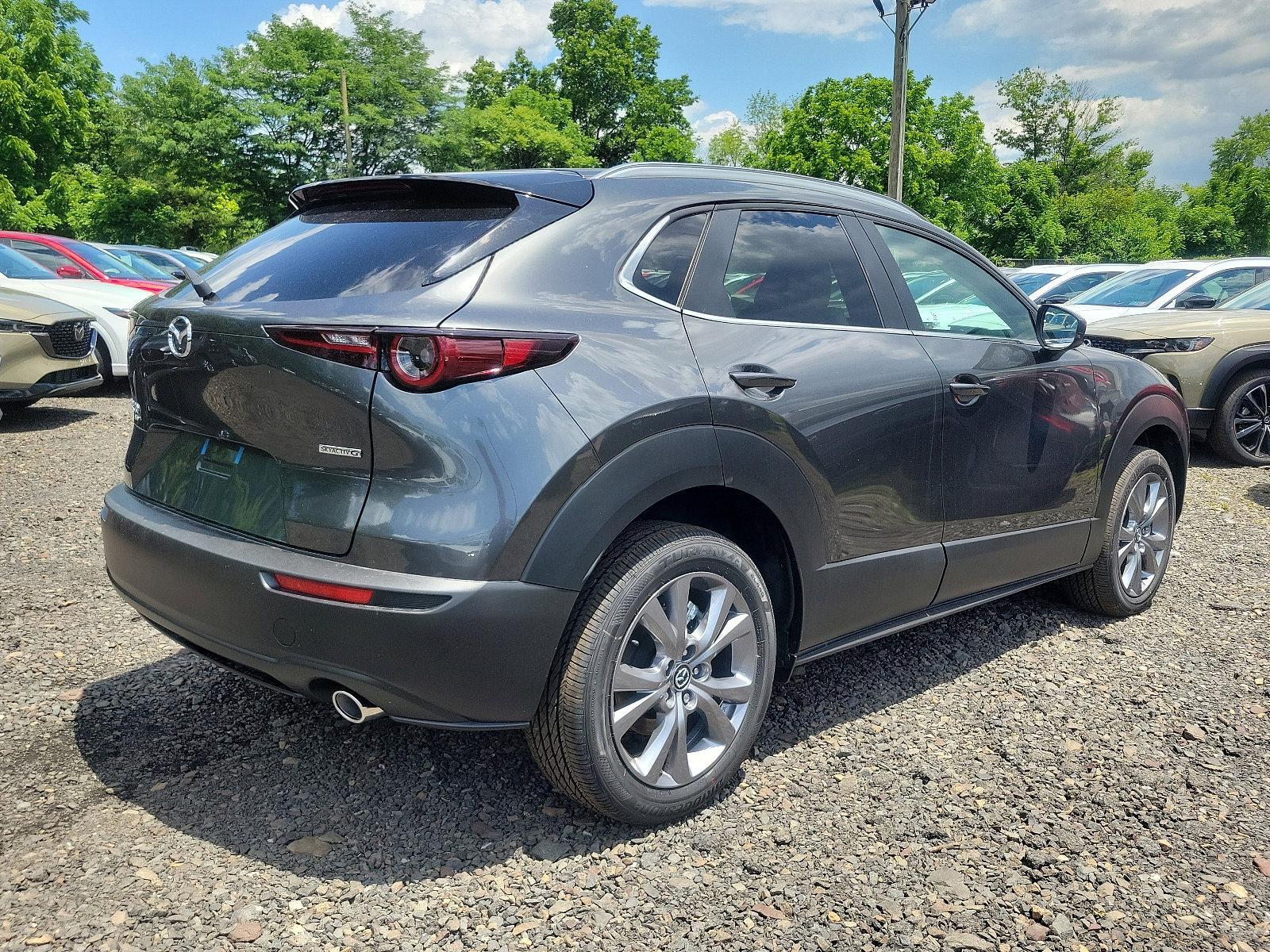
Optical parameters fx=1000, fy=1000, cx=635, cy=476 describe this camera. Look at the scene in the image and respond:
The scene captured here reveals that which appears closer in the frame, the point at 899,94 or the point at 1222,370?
the point at 1222,370

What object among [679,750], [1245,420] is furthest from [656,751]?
[1245,420]

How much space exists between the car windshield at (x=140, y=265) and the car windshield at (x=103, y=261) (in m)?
0.20

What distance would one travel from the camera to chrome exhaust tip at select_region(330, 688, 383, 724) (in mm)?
2430

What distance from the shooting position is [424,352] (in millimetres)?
2299

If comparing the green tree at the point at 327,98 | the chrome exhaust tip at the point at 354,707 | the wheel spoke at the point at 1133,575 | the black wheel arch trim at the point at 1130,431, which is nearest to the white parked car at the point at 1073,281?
the black wheel arch trim at the point at 1130,431

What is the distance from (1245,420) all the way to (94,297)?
11.2m

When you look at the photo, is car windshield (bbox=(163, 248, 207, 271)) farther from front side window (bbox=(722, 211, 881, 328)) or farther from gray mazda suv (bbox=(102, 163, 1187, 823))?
front side window (bbox=(722, 211, 881, 328))

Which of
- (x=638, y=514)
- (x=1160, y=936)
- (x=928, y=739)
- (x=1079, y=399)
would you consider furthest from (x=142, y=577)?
(x=1079, y=399)

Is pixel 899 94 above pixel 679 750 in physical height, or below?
above

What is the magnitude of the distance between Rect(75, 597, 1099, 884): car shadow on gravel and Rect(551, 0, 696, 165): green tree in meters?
60.2

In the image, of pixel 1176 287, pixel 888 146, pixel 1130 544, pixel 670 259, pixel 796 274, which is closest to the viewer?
pixel 670 259

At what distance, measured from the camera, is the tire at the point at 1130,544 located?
14.6 ft

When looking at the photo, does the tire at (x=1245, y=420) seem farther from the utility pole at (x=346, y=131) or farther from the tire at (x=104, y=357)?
the utility pole at (x=346, y=131)

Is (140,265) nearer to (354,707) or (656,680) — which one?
(354,707)
